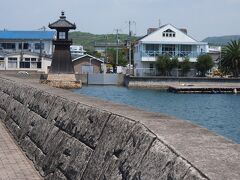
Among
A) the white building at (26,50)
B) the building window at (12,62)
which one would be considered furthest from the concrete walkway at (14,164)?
the building window at (12,62)

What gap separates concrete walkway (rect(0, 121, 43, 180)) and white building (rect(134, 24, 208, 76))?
7663 cm

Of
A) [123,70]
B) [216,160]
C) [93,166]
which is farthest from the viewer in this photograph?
[123,70]

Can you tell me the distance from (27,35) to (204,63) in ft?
135

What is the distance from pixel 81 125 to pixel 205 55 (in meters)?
79.1

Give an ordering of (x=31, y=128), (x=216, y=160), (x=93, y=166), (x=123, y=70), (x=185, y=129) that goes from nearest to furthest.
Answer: (x=216, y=160), (x=185, y=129), (x=93, y=166), (x=31, y=128), (x=123, y=70)

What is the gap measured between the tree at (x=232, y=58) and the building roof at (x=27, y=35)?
35.6 metres

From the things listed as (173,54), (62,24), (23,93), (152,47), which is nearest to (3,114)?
(23,93)

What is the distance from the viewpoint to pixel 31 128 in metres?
11.7

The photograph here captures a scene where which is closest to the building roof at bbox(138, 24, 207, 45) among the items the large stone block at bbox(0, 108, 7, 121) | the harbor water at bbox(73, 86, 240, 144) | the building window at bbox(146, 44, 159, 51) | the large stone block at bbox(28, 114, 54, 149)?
the building window at bbox(146, 44, 159, 51)

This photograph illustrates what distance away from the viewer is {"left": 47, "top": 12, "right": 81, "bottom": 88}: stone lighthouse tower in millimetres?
71000

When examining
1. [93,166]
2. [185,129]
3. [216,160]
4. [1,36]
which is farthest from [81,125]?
[1,36]

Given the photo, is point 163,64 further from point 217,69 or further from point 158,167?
point 158,167

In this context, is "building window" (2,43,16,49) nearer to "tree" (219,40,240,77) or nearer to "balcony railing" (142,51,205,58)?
"balcony railing" (142,51,205,58)

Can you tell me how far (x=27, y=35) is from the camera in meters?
107
